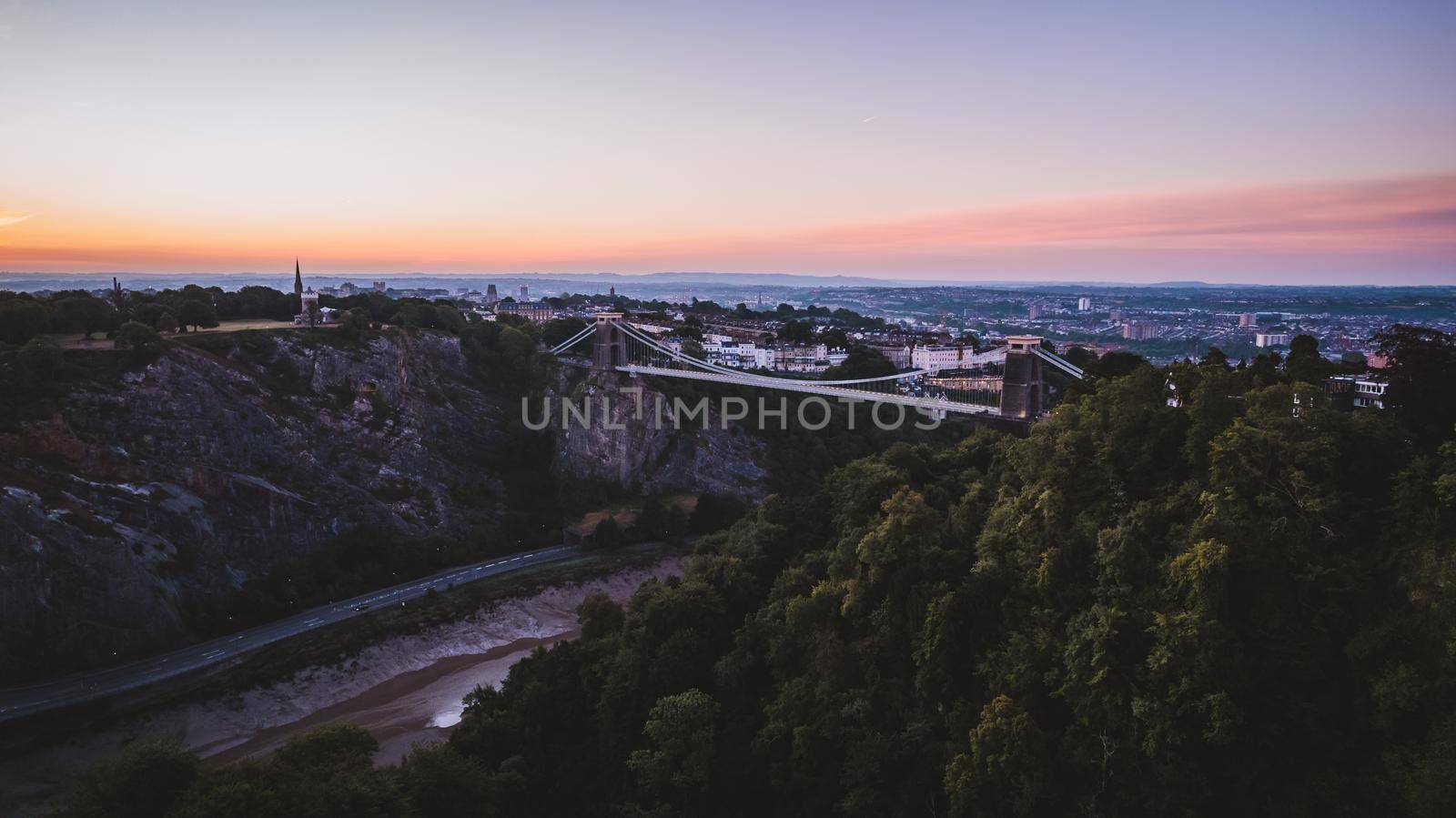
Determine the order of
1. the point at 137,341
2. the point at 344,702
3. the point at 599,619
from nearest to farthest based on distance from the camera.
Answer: the point at 599,619 → the point at 344,702 → the point at 137,341

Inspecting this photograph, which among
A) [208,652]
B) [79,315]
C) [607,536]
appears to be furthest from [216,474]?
[607,536]

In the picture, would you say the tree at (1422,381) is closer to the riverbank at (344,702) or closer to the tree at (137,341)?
the riverbank at (344,702)

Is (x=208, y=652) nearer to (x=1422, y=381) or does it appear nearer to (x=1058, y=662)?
(x=1058, y=662)

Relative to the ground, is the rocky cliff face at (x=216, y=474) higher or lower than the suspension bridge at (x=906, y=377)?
lower

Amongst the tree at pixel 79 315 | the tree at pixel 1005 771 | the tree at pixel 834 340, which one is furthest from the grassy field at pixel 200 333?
the tree at pixel 1005 771

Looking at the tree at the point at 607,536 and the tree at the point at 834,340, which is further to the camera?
the tree at the point at 834,340

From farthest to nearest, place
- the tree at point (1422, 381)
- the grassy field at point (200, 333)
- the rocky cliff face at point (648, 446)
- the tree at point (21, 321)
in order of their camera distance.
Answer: the rocky cliff face at point (648, 446) → the grassy field at point (200, 333) → the tree at point (21, 321) → the tree at point (1422, 381)

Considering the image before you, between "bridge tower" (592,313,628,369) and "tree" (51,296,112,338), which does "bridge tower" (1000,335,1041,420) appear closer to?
"bridge tower" (592,313,628,369)

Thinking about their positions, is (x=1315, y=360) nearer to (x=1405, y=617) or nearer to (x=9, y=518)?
(x=1405, y=617)
